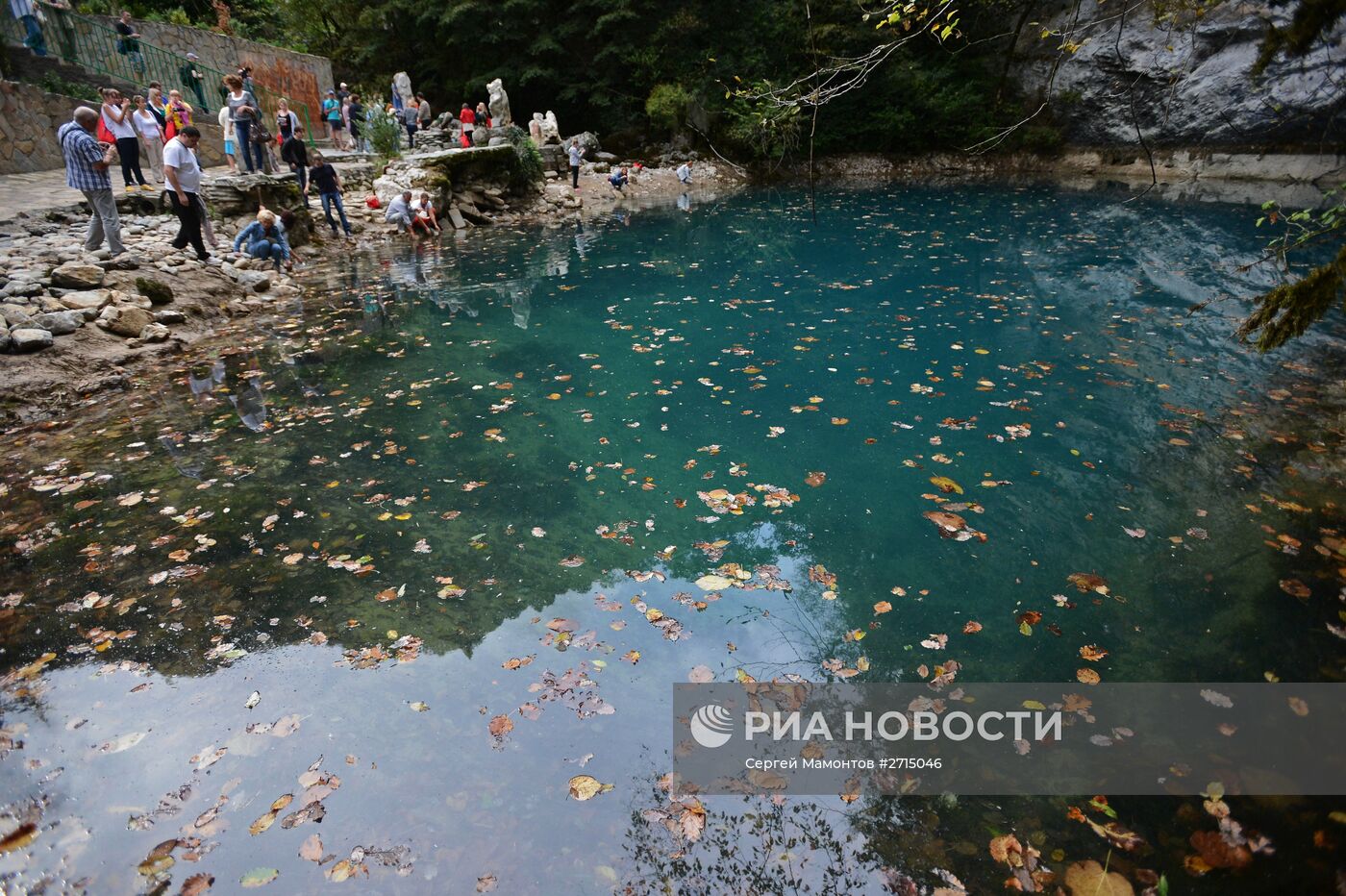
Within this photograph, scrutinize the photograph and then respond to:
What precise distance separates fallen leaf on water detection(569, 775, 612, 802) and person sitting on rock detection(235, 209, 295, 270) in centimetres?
1320

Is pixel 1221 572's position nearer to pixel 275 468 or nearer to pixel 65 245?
pixel 275 468

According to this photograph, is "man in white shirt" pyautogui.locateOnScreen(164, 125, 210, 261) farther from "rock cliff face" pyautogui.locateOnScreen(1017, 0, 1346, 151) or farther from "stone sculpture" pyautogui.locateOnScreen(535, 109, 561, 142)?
"rock cliff face" pyautogui.locateOnScreen(1017, 0, 1346, 151)

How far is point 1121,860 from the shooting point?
278cm

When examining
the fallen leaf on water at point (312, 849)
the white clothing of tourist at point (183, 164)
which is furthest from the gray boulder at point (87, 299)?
the fallen leaf on water at point (312, 849)

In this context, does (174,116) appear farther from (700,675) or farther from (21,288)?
(700,675)

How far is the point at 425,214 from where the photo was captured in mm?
17797

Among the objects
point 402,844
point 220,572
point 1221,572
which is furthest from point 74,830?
point 1221,572

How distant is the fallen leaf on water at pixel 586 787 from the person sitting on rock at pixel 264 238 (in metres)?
13.2

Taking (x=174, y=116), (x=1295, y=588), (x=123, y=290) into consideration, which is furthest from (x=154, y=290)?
(x=1295, y=588)

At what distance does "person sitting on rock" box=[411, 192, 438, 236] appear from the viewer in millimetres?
17531

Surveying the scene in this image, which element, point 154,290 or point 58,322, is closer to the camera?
point 58,322

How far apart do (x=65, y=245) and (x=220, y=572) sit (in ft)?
29.3

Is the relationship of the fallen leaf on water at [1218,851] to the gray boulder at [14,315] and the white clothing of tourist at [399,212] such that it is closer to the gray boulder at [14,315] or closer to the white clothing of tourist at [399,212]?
the gray boulder at [14,315]

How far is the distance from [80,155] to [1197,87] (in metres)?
33.1
